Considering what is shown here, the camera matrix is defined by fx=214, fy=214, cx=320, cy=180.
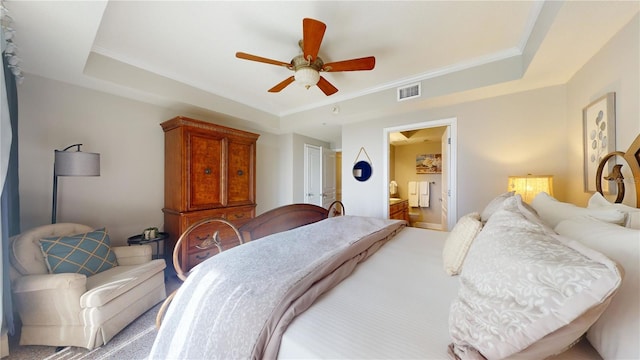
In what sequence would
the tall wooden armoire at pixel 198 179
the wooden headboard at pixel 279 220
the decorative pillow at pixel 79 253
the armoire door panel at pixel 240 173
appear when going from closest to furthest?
the decorative pillow at pixel 79 253 < the wooden headboard at pixel 279 220 < the tall wooden armoire at pixel 198 179 < the armoire door panel at pixel 240 173

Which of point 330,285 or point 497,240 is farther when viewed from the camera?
point 330,285

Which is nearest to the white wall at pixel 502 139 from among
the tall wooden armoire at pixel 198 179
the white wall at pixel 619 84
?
the white wall at pixel 619 84

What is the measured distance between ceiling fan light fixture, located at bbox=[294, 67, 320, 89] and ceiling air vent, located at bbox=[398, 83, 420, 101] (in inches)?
51.0

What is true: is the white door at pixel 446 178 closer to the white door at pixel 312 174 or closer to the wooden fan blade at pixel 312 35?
the wooden fan blade at pixel 312 35

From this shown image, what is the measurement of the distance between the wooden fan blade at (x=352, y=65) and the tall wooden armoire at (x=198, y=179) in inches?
71.4

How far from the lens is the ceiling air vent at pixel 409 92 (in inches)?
104

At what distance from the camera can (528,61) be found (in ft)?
6.26

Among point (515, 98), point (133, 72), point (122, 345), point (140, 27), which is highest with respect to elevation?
point (140, 27)

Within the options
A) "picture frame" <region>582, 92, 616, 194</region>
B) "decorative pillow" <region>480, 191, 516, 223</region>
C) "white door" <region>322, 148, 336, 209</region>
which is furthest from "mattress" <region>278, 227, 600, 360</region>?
"white door" <region>322, 148, 336, 209</region>

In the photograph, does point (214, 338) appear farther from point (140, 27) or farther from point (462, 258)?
point (140, 27)

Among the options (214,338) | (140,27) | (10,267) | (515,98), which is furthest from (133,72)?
(515,98)

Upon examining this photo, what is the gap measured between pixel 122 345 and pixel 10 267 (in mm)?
942

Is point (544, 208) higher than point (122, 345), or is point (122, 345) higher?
point (544, 208)

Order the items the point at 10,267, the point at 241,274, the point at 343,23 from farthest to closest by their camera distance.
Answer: the point at 343,23, the point at 10,267, the point at 241,274
